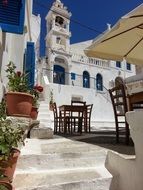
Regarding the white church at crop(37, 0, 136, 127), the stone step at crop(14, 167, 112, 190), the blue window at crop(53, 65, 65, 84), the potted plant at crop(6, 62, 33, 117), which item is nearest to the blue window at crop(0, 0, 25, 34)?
the potted plant at crop(6, 62, 33, 117)

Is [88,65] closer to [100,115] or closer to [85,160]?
[100,115]

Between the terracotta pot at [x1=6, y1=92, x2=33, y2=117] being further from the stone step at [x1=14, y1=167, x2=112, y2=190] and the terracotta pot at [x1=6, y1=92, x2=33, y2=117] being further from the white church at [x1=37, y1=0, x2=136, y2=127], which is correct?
the white church at [x1=37, y1=0, x2=136, y2=127]

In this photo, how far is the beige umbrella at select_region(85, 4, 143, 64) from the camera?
15.3ft

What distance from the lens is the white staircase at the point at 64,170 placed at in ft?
9.47

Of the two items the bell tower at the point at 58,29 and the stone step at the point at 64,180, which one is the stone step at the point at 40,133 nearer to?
the stone step at the point at 64,180

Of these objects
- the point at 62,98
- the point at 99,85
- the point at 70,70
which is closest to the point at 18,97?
the point at 62,98

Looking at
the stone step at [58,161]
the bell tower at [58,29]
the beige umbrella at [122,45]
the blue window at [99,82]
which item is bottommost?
the stone step at [58,161]

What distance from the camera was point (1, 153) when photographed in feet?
7.82

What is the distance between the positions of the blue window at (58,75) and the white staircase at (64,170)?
64.1 ft

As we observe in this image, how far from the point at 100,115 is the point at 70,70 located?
6.26 metres

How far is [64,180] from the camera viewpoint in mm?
2986

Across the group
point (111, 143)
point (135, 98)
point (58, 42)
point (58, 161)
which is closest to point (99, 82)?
point (58, 42)

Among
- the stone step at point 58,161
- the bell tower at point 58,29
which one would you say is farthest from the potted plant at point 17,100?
the bell tower at point 58,29

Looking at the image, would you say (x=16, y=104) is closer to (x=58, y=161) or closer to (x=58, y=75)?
(x=58, y=161)
